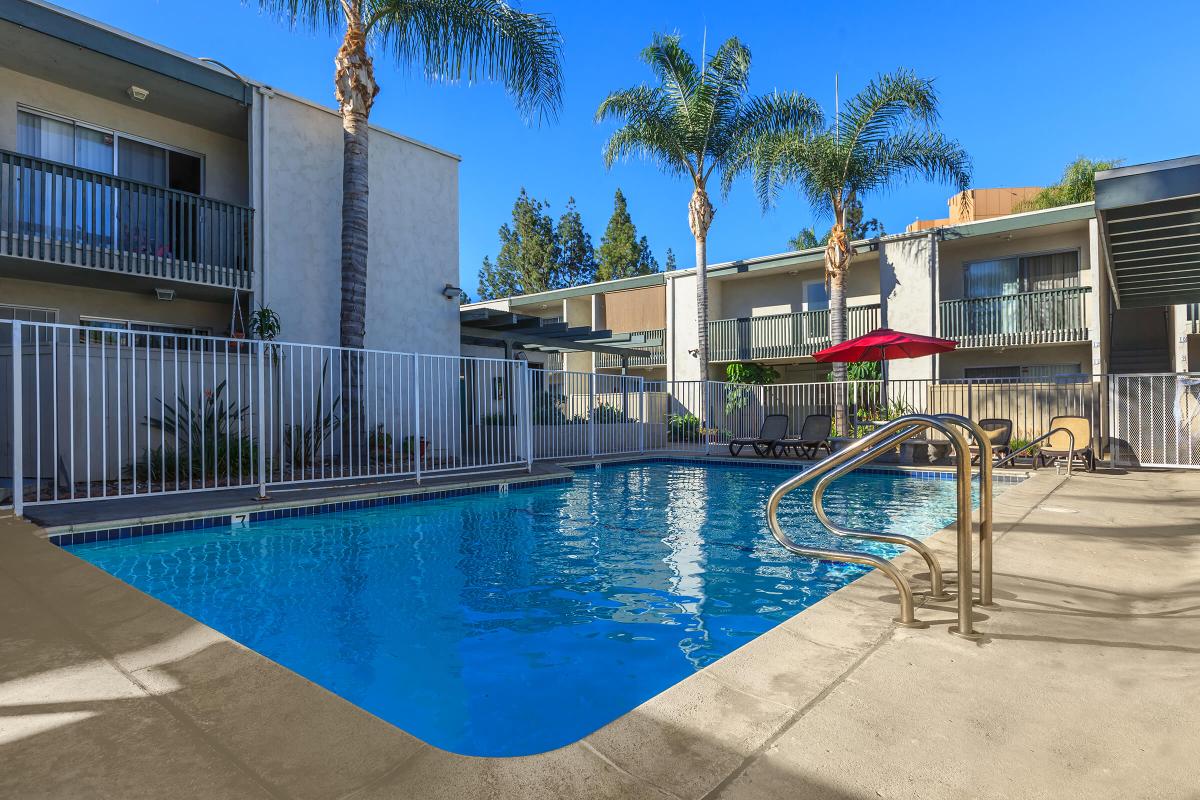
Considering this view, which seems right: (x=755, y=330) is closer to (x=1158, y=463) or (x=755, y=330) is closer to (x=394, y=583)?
(x=1158, y=463)

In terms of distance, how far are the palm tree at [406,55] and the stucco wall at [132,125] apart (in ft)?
8.36

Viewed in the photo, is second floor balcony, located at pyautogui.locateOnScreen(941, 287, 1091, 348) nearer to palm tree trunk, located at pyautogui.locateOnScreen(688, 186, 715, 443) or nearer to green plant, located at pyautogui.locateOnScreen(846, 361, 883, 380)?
green plant, located at pyautogui.locateOnScreen(846, 361, 883, 380)

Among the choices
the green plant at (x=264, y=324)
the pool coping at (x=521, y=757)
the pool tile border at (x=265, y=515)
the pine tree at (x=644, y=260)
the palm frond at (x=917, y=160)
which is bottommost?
the pool tile border at (x=265, y=515)

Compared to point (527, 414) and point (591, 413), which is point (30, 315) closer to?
point (527, 414)

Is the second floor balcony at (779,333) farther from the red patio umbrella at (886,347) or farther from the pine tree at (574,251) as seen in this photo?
the pine tree at (574,251)

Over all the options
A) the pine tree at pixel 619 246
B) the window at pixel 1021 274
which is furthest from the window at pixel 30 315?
the pine tree at pixel 619 246

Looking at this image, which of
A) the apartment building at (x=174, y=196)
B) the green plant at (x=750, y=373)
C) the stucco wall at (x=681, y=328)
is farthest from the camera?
the stucco wall at (x=681, y=328)

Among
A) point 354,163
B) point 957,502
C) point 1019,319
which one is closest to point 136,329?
point 354,163

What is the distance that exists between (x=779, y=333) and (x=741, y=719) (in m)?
19.8

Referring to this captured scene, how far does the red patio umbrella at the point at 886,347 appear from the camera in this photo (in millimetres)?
12500

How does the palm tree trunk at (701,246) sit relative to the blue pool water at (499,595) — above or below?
above

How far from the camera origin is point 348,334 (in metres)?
11.3

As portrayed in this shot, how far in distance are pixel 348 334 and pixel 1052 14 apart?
20.6 metres

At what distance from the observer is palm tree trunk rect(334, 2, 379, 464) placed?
11.5 meters
